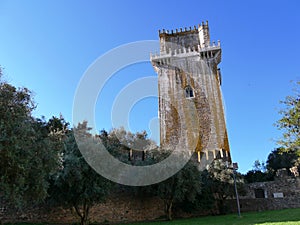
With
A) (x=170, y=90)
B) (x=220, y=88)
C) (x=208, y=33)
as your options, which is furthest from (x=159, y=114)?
(x=208, y=33)

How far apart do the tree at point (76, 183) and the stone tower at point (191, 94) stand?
15417 millimetres

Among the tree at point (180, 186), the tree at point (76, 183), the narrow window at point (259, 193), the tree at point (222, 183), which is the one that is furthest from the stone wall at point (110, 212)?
the narrow window at point (259, 193)

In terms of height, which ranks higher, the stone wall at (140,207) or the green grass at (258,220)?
the stone wall at (140,207)

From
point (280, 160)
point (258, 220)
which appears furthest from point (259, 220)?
point (280, 160)

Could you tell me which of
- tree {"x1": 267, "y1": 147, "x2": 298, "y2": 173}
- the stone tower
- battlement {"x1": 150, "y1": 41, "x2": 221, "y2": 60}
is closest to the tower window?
the stone tower

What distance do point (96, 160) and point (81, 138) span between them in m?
1.53

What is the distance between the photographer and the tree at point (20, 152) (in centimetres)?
811

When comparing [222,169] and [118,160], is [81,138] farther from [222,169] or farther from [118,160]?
[222,169]

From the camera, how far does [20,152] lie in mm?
8367

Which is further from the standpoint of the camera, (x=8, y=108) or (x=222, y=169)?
(x=222, y=169)

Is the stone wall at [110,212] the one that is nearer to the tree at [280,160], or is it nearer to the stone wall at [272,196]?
the stone wall at [272,196]

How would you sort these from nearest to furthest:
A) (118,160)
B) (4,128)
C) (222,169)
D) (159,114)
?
(4,128) < (118,160) < (222,169) < (159,114)

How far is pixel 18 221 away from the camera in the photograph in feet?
46.6

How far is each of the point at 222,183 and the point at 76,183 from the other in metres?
11.6
